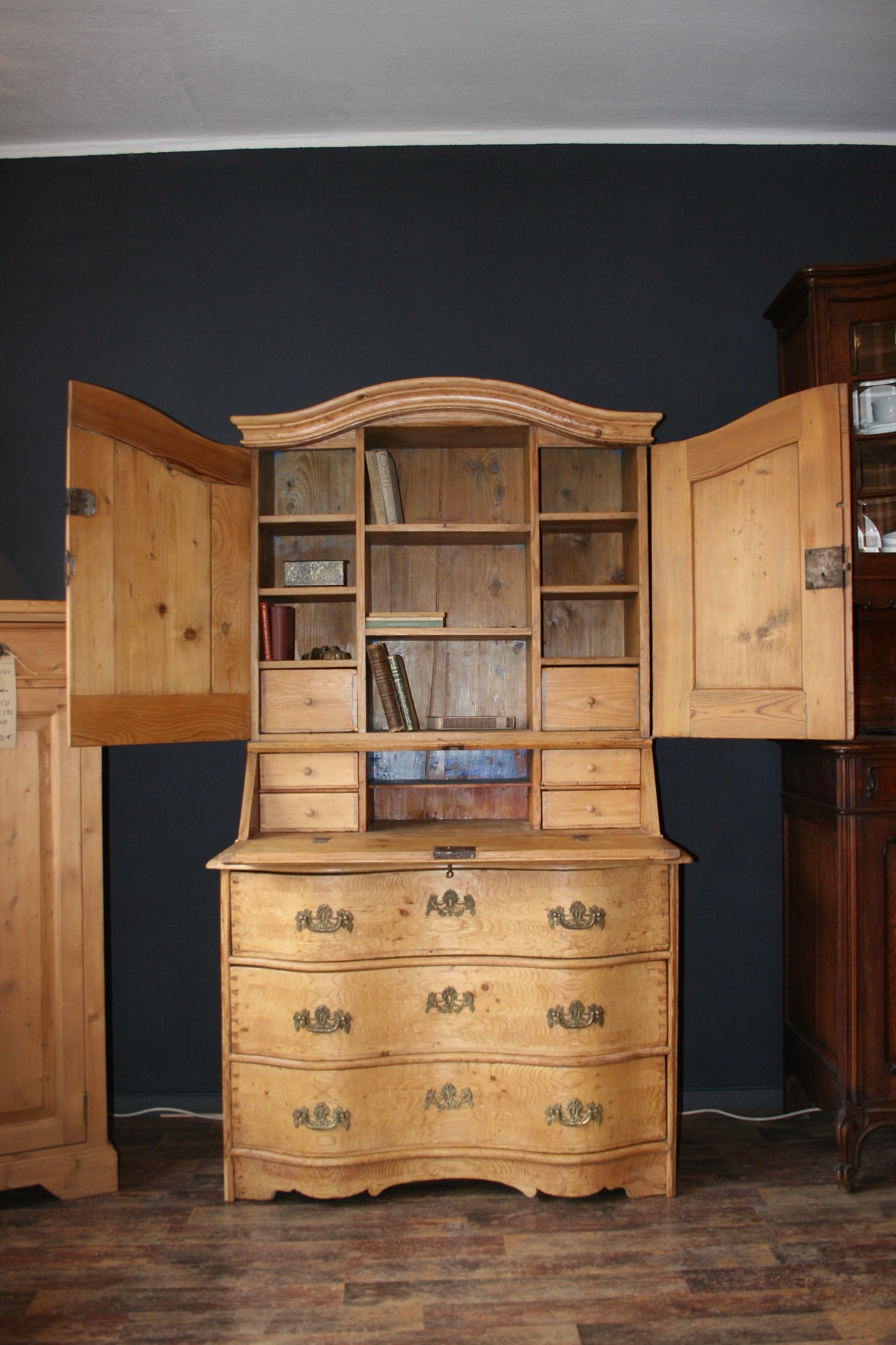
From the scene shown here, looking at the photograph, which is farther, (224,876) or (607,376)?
(607,376)

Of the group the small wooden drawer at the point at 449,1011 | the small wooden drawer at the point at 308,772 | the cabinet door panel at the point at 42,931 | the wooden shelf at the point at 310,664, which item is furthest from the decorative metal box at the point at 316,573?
the small wooden drawer at the point at 449,1011

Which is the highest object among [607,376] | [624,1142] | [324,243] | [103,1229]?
[324,243]

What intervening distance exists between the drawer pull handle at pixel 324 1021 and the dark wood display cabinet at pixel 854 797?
4.21 ft

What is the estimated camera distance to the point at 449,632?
2.26 meters

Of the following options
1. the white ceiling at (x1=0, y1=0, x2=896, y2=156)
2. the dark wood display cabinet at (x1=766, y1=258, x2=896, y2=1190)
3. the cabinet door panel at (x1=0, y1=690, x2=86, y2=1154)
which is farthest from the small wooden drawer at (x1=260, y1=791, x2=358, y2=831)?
the white ceiling at (x1=0, y1=0, x2=896, y2=156)

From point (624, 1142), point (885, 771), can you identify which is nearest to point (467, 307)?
point (885, 771)

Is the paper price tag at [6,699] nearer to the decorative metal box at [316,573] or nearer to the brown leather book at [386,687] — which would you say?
the decorative metal box at [316,573]

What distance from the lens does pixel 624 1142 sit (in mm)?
2043

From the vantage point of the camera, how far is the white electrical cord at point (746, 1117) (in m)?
2.50

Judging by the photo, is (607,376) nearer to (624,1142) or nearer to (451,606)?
(451,606)

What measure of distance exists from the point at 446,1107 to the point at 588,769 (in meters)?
0.94

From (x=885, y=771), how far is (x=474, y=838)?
3.54 ft

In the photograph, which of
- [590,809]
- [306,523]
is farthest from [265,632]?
[590,809]

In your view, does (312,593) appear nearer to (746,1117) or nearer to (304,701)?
(304,701)
